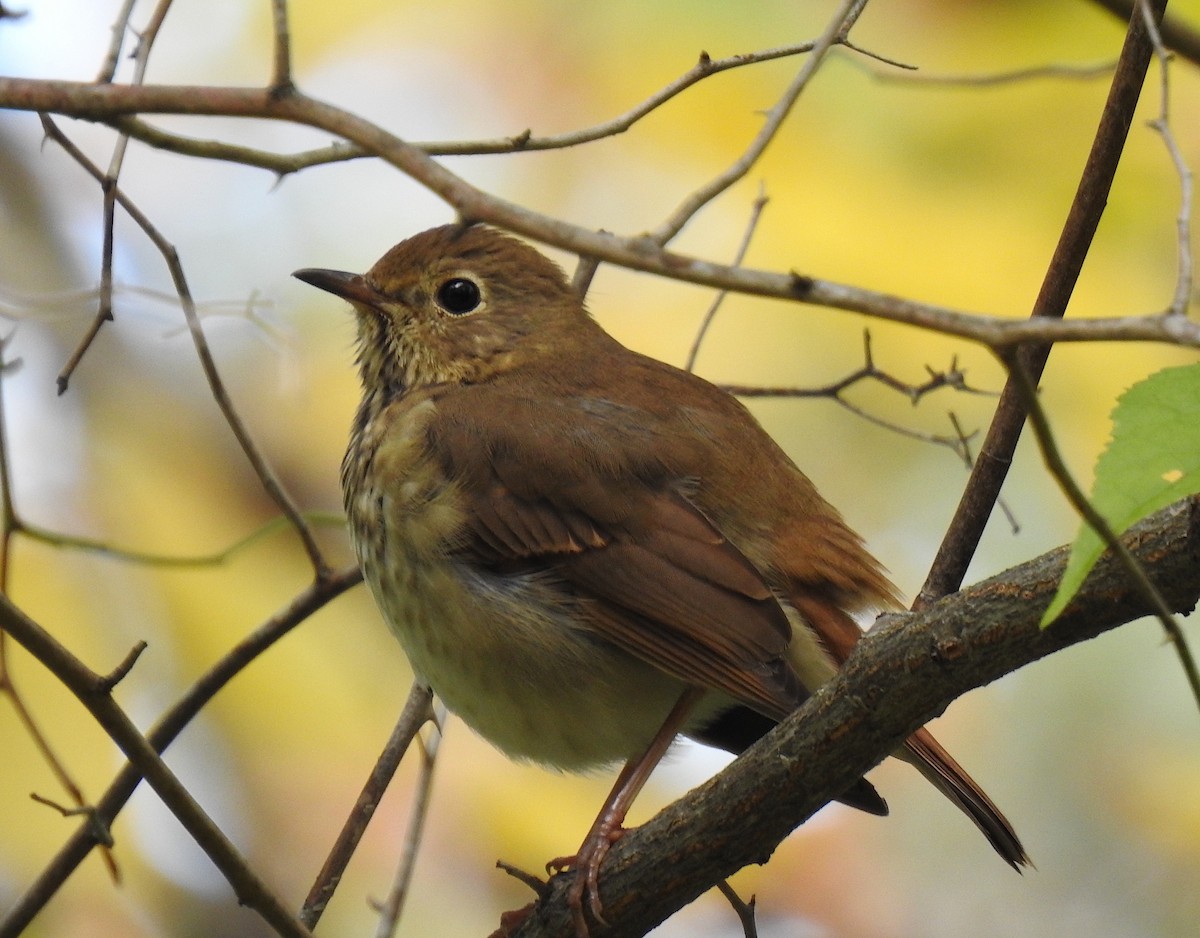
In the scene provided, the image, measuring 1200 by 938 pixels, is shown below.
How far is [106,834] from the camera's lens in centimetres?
312

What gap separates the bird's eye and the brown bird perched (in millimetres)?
429

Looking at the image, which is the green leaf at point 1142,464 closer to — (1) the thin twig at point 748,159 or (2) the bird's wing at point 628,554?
(1) the thin twig at point 748,159

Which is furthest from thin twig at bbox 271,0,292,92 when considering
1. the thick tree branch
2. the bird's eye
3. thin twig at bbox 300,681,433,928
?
the bird's eye

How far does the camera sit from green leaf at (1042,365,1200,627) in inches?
76.9

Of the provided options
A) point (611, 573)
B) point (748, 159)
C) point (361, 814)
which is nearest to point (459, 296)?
point (611, 573)

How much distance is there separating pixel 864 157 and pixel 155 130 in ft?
16.0

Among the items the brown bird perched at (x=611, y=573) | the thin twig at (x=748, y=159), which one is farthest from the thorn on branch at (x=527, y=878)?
the thin twig at (x=748, y=159)

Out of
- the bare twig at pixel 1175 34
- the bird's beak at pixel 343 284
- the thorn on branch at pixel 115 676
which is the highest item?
the bird's beak at pixel 343 284

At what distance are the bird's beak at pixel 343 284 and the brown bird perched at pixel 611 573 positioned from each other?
479mm

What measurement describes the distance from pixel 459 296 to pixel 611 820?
1873 mm

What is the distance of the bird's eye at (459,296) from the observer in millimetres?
4691

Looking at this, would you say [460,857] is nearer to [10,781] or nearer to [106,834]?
[10,781]

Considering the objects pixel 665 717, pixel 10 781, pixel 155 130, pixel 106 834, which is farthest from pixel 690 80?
pixel 10 781

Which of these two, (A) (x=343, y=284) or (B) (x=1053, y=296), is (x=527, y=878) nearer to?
(B) (x=1053, y=296)
